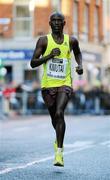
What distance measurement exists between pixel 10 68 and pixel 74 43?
35.0 m

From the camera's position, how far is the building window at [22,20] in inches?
1790

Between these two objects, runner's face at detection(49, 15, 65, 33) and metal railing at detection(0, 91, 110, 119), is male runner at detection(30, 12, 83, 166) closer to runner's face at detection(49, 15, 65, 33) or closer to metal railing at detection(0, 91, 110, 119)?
runner's face at detection(49, 15, 65, 33)

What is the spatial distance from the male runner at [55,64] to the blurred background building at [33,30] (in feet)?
107

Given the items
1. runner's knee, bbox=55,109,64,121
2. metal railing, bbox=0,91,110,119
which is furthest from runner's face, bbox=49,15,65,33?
metal railing, bbox=0,91,110,119

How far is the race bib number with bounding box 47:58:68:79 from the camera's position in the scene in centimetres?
952

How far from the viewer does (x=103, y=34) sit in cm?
5175

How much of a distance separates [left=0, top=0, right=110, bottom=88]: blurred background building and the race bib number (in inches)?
1290

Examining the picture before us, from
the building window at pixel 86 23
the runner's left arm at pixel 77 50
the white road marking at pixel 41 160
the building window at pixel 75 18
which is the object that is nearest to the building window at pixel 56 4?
the building window at pixel 75 18

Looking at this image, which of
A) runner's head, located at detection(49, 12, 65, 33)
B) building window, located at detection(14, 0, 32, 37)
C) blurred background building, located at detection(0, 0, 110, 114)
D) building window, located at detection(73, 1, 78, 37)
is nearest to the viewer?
runner's head, located at detection(49, 12, 65, 33)

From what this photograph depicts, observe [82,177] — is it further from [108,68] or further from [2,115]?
[108,68]

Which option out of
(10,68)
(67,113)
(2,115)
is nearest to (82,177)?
(2,115)

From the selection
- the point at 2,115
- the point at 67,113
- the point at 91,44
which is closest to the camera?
the point at 2,115

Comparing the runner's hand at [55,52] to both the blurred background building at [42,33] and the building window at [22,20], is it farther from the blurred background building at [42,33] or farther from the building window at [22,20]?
the building window at [22,20]

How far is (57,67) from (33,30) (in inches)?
1430
